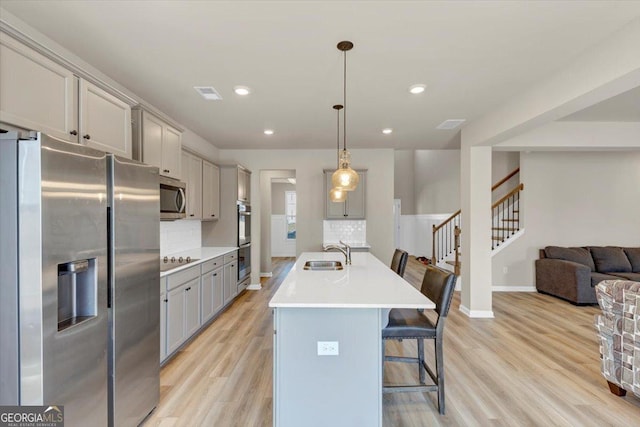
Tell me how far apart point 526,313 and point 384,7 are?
15.0 feet

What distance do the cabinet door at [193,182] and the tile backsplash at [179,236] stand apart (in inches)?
11.8

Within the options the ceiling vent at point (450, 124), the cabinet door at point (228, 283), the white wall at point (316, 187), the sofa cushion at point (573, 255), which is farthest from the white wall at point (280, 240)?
the sofa cushion at point (573, 255)

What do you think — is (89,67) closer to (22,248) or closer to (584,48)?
(22,248)

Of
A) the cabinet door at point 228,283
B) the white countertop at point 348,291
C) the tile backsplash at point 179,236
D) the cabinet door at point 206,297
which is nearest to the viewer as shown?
the white countertop at point 348,291

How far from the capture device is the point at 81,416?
5.17 feet

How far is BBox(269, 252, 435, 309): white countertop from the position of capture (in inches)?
70.6

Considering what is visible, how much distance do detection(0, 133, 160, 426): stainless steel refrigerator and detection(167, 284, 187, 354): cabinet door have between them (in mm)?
692

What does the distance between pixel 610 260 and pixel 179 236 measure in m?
6.80

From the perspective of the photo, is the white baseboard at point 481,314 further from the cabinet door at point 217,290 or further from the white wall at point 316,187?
the cabinet door at point 217,290

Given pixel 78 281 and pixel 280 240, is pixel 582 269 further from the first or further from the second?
pixel 280 240

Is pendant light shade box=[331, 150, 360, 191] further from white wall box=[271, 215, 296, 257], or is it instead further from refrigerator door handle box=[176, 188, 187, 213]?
white wall box=[271, 215, 296, 257]

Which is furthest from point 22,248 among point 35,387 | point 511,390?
point 511,390

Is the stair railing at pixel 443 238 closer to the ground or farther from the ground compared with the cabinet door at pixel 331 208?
closer to the ground

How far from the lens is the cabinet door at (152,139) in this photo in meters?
2.77
